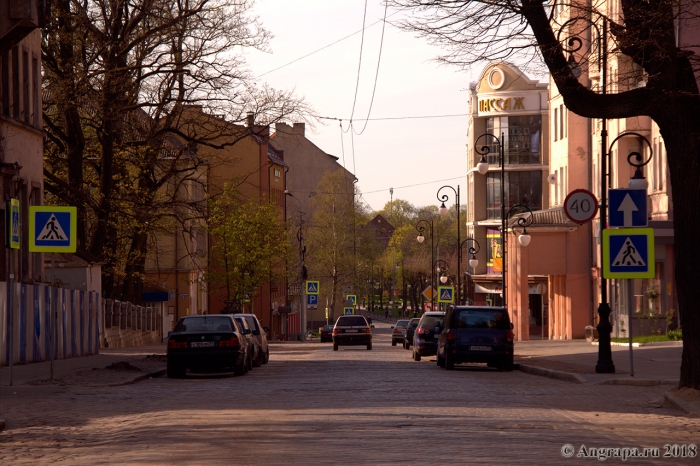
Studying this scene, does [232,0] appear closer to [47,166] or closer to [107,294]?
[47,166]

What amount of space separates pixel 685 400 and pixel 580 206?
28.9 ft

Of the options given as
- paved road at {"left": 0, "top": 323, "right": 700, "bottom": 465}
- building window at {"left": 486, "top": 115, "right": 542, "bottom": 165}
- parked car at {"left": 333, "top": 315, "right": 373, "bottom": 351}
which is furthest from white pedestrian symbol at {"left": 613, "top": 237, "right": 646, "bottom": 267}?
building window at {"left": 486, "top": 115, "right": 542, "bottom": 165}

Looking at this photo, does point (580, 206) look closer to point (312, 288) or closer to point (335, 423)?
point (335, 423)

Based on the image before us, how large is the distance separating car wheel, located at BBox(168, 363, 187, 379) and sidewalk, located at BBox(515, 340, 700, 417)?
778 centimetres

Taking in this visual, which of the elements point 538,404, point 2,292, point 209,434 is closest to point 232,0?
point 2,292

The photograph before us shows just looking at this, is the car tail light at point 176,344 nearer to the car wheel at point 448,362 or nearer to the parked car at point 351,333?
the car wheel at point 448,362

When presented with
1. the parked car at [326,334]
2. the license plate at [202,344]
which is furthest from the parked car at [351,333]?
the license plate at [202,344]

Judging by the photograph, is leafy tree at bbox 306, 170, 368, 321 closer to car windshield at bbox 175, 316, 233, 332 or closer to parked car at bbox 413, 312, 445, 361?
parked car at bbox 413, 312, 445, 361

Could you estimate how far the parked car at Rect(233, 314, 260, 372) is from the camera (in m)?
26.6

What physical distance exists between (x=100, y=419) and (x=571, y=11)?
8.69 meters

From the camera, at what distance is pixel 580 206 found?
2311cm

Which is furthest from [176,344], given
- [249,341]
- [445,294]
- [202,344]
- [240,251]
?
[240,251]

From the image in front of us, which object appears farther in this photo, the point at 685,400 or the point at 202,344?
the point at 202,344

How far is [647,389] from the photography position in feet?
59.1
